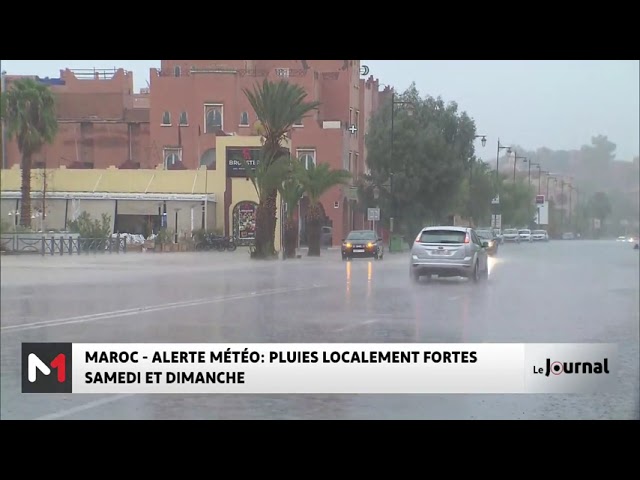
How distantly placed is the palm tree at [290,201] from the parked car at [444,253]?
9.17ft

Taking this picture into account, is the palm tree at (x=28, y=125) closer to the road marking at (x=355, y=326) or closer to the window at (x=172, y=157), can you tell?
the window at (x=172, y=157)

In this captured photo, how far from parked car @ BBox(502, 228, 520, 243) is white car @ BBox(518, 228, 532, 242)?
0.17m

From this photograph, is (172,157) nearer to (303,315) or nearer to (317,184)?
(317,184)

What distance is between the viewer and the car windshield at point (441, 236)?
70.4 feet

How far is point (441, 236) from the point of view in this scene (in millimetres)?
21484

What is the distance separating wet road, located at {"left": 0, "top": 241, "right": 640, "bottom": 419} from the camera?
822 centimetres

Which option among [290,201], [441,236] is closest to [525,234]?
[441,236]

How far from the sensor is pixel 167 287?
20438 millimetres

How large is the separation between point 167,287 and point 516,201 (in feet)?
31.3

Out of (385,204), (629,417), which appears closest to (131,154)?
(385,204)

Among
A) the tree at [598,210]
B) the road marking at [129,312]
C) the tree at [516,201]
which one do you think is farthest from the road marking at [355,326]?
the tree at [598,210]
